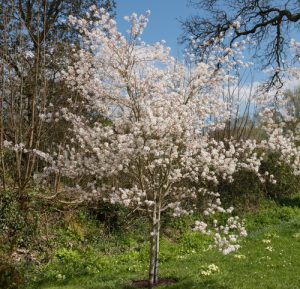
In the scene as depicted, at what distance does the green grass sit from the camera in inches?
320

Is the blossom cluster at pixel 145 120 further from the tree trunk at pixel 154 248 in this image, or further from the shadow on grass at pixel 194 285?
the shadow on grass at pixel 194 285

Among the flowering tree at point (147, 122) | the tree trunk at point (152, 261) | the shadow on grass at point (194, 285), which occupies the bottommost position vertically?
the shadow on grass at point (194, 285)

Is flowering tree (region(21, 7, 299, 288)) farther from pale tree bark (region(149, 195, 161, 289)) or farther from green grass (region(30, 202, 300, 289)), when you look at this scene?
green grass (region(30, 202, 300, 289))

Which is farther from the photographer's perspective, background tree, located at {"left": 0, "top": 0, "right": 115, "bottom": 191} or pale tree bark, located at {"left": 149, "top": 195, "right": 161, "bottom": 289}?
background tree, located at {"left": 0, "top": 0, "right": 115, "bottom": 191}

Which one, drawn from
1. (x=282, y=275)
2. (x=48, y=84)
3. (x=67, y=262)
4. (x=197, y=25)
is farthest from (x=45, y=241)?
(x=197, y=25)

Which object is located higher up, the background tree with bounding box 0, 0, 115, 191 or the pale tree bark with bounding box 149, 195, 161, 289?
the background tree with bounding box 0, 0, 115, 191

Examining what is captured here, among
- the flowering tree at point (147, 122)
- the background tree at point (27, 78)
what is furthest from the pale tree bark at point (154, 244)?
the background tree at point (27, 78)

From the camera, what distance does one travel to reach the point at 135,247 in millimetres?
12141

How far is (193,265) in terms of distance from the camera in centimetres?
954

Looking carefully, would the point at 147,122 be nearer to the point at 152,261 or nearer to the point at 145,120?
the point at 145,120

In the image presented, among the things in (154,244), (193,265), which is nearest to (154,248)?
(154,244)

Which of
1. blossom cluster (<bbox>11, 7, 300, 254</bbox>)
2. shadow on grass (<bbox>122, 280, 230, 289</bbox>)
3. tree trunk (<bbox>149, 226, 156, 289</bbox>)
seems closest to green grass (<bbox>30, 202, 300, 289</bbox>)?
shadow on grass (<bbox>122, 280, 230, 289</bbox>)

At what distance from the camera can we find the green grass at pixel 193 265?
8133 mm

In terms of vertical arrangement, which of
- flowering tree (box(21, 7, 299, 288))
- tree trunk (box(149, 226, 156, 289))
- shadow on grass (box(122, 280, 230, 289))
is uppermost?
flowering tree (box(21, 7, 299, 288))
